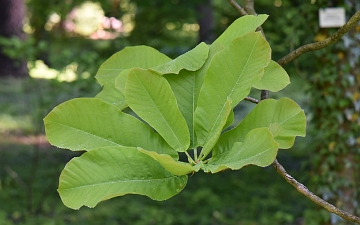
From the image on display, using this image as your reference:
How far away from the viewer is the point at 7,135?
6.16m

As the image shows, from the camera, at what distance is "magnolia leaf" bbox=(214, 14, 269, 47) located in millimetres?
631

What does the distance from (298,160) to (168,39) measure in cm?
204

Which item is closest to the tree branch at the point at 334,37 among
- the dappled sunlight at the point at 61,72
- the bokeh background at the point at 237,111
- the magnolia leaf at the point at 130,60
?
the magnolia leaf at the point at 130,60

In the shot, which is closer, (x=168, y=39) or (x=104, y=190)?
(x=104, y=190)

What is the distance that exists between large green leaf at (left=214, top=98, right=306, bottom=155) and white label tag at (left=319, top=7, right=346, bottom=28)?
7.32 ft

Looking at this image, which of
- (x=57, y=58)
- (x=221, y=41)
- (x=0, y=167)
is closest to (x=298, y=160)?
(x=57, y=58)

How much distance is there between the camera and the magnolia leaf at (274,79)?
2.14ft

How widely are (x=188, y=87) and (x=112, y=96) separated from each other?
126 mm

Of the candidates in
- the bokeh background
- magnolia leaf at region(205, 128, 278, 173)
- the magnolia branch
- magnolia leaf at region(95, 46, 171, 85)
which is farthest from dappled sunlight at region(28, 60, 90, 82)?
magnolia leaf at region(205, 128, 278, 173)

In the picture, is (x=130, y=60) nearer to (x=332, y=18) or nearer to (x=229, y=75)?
(x=229, y=75)

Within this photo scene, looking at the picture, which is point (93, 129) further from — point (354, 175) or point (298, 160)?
point (298, 160)

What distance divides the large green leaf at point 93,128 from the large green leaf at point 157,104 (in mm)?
15

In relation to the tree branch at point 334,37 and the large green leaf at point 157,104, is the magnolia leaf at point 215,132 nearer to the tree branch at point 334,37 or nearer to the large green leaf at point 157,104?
the large green leaf at point 157,104

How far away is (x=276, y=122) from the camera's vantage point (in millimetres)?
564
